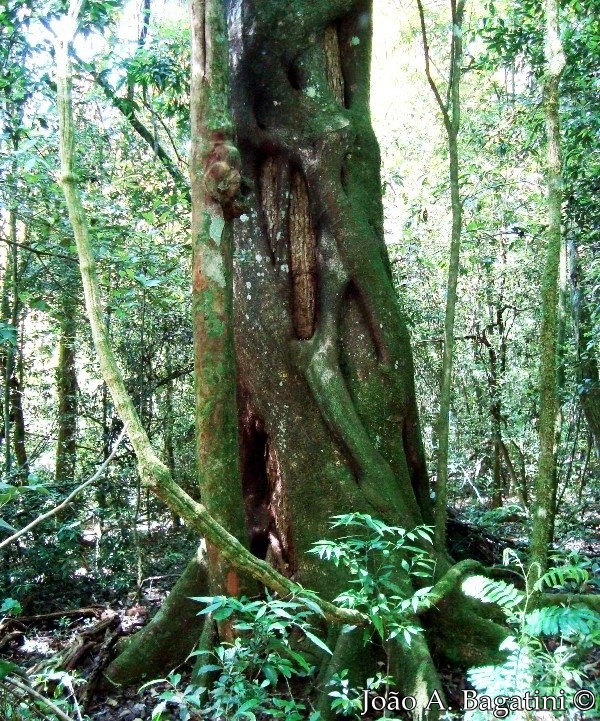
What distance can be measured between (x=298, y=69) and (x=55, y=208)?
251 cm

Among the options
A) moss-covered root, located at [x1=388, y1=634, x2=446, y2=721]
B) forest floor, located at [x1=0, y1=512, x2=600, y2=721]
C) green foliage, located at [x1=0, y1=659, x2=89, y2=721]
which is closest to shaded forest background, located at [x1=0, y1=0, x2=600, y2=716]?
forest floor, located at [x1=0, y1=512, x2=600, y2=721]

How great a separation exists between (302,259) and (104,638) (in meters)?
2.87

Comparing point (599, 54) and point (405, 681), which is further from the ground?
point (599, 54)

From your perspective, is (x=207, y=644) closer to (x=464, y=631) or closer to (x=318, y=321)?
(x=464, y=631)

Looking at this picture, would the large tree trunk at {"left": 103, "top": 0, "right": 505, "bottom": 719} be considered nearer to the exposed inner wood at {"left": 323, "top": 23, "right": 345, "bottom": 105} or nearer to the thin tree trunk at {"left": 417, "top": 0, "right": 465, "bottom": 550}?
the exposed inner wood at {"left": 323, "top": 23, "right": 345, "bottom": 105}

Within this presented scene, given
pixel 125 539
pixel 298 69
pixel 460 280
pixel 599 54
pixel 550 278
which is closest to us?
pixel 550 278

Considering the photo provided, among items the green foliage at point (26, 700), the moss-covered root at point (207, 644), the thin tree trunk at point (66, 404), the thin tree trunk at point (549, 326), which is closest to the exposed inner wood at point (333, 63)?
the thin tree trunk at point (549, 326)

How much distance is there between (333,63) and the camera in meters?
4.60

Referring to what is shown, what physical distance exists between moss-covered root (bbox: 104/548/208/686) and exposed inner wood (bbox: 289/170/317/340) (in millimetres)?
1644

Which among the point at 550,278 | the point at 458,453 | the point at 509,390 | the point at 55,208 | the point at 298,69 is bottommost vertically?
the point at 458,453

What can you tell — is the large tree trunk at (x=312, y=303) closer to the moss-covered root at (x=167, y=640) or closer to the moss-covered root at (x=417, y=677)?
the moss-covered root at (x=167, y=640)

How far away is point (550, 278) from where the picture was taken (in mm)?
2771

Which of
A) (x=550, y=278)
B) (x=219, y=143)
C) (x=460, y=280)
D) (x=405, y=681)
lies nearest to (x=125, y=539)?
(x=405, y=681)

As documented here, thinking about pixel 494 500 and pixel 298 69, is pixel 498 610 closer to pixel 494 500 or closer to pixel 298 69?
pixel 298 69
